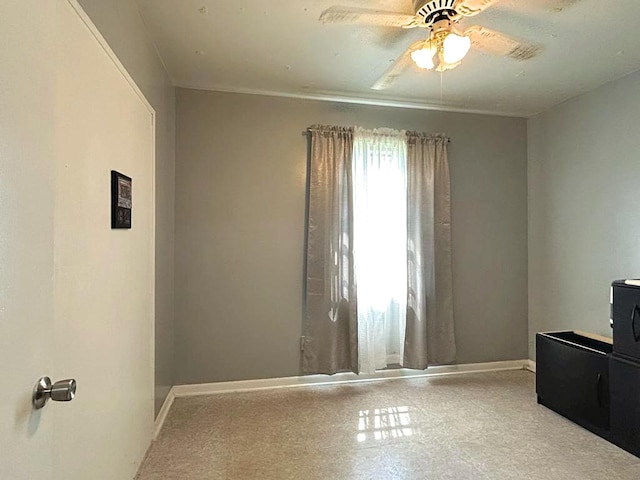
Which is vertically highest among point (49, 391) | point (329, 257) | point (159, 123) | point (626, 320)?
point (159, 123)

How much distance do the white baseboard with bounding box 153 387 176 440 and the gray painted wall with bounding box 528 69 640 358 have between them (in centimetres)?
349

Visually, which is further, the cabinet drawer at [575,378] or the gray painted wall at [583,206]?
the gray painted wall at [583,206]

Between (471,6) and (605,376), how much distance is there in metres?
2.46

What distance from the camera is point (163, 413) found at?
274cm

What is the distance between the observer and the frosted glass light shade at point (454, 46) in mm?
1801

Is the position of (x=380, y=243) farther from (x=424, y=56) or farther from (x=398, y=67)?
(x=424, y=56)

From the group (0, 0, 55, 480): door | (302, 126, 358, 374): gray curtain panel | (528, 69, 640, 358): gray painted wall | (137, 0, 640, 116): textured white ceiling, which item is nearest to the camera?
(0, 0, 55, 480): door

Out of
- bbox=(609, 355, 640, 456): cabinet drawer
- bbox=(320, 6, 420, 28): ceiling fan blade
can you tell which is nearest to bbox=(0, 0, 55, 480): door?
bbox=(320, 6, 420, 28): ceiling fan blade

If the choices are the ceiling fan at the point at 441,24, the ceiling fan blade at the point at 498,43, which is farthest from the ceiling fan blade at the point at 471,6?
the ceiling fan blade at the point at 498,43

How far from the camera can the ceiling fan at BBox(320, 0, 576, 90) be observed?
1.80 metres

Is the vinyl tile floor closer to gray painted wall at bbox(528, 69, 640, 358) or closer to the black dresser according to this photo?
the black dresser

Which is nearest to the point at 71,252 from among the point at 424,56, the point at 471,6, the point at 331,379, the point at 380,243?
the point at 424,56

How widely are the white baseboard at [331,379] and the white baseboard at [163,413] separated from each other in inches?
3.4

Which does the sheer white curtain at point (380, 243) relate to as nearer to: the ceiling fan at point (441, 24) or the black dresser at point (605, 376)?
the black dresser at point (605, 376)
